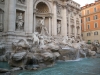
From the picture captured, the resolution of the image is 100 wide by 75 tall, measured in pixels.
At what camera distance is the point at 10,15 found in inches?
561

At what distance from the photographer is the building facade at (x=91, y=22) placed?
3047 cm

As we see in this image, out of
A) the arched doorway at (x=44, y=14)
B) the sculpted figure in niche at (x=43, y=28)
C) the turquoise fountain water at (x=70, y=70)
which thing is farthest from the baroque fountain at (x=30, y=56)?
the arched doorway at (x=44, y=14)

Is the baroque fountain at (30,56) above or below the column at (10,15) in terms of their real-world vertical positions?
below

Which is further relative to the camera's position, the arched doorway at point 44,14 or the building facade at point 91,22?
the building facade at point 91,22

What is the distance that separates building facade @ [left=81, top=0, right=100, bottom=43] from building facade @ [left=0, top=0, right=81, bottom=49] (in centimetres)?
929

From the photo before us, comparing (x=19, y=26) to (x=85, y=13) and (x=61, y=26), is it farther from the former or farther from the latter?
(x=85, y=13)

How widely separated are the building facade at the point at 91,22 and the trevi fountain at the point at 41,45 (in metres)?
6.98

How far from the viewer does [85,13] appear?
111 ft

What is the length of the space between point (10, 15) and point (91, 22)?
23186 millimetres

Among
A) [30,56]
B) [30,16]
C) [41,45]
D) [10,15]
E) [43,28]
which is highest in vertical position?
[30,16]

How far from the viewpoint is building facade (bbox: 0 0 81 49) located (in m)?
14.3

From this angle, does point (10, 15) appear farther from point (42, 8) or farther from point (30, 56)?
point (42, 8)

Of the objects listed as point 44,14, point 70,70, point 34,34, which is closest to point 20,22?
point 34,34

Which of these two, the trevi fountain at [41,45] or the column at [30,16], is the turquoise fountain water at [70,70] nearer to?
the trevi fountain at [41,45]
